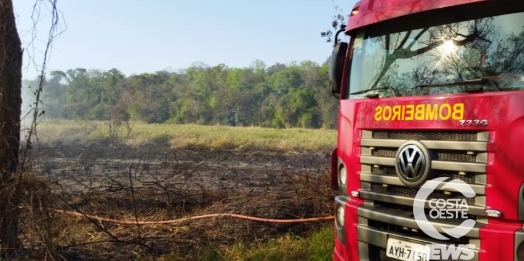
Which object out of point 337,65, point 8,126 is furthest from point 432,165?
point 8,126

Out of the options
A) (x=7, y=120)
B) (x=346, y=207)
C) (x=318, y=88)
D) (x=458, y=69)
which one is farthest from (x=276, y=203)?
(x=318, y=88)

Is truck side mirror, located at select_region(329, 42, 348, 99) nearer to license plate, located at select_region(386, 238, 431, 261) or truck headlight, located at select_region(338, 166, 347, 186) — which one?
truck headlight, located at select_region(338, 166, 347, 186)

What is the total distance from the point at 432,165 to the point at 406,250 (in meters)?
0.59

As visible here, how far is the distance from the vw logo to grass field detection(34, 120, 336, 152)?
15295 millimetres

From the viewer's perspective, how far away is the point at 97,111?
35.2 m

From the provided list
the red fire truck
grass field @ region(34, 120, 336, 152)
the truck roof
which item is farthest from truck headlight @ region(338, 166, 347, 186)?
grass field @ region(34, 120, 336, 152)

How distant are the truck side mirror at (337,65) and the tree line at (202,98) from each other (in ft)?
84.1

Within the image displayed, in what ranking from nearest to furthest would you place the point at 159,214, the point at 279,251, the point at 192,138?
the point at 279,251, the point at 159,214, the point at 192,138

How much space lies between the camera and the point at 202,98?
4075 cm

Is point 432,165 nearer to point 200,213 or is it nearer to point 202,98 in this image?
point 200,213

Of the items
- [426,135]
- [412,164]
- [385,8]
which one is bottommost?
[412,164]

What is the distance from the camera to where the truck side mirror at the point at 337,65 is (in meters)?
4.38

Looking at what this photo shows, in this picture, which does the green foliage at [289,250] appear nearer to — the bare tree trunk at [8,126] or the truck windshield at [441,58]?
the truck windshield at [441,58]

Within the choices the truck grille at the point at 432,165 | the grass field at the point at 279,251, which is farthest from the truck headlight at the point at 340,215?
the grass field at the point at 279,251
